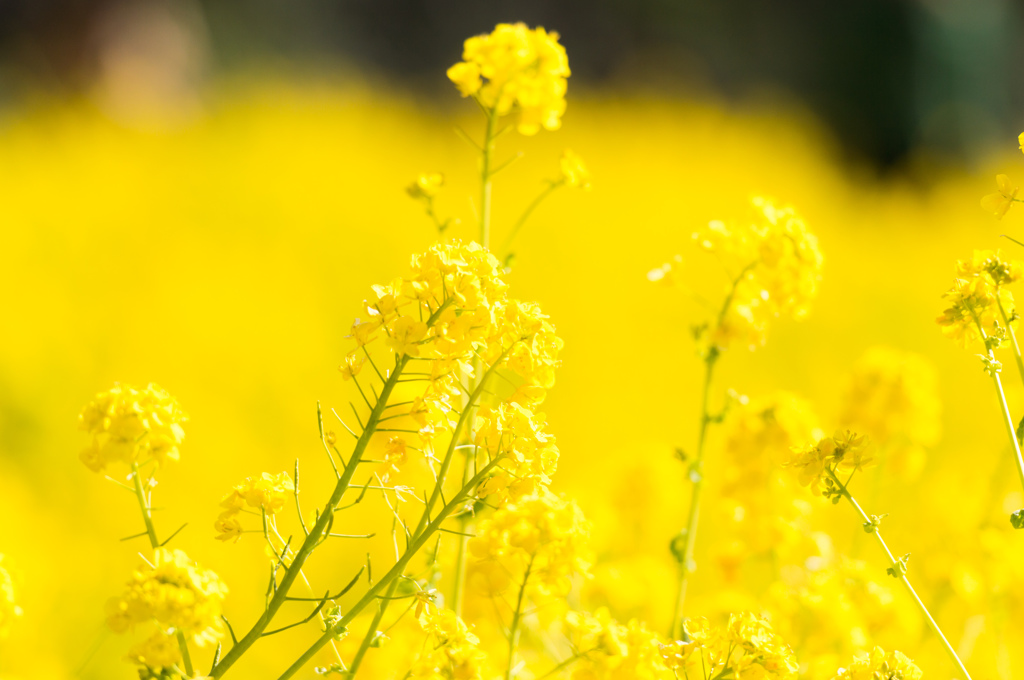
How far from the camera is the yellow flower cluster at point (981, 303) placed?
2.77ft

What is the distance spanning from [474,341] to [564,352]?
3.03 meters

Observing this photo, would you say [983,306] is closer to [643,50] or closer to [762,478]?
[762,478]

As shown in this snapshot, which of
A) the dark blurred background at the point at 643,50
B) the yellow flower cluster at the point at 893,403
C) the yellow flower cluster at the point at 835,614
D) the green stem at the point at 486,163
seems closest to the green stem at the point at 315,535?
the green stem at the point at 486,163

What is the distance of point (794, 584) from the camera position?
1.38 meters

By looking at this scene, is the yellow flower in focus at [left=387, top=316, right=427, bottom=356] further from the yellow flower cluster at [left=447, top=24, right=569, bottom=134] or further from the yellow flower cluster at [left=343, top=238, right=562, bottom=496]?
the yellow flower cluster at [left=447, top=24, right=569, bottom=134]

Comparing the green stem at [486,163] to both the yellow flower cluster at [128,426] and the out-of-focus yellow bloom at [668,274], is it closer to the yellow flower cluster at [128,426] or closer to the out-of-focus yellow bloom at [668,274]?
the out-of-focus yellow bloom at [668,274]

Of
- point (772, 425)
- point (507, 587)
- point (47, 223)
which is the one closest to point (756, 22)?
point (47, 223)

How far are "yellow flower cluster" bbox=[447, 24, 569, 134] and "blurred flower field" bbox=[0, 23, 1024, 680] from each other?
0.50m

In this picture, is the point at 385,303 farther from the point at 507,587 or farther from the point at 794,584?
the point at 794,584

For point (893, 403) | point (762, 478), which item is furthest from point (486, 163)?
point (893, 403)

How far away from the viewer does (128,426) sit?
770 millimetres

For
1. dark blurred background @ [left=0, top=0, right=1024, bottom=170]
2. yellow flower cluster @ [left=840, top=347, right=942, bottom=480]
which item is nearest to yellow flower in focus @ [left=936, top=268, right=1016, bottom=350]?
yellow flower cluster @ [left=840, top=347, right=942, bottom=480]

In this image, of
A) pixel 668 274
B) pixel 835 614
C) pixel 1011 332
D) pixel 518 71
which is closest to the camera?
pixel 1011 332

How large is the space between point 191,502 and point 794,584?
181 centimetres
